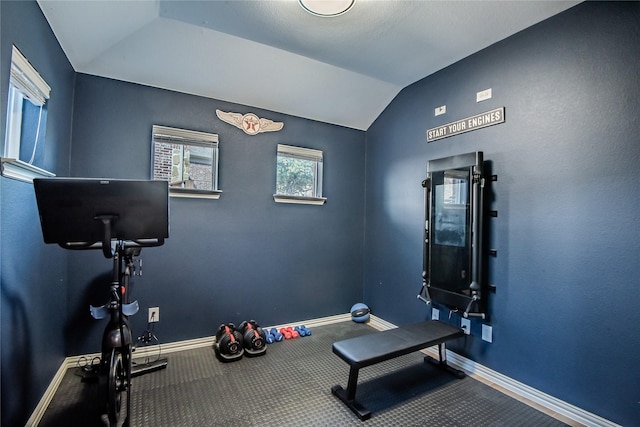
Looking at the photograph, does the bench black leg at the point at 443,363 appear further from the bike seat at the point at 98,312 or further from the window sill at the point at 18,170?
the window sill at the point at 18,170

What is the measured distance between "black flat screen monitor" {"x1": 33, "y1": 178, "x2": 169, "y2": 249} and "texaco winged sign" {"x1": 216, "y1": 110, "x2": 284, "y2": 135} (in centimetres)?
169

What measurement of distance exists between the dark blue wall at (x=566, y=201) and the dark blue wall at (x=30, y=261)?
3083 millimetres

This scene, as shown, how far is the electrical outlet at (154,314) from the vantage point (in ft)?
8.72

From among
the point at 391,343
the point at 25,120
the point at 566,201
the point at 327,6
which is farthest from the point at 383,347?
the point at 25,120

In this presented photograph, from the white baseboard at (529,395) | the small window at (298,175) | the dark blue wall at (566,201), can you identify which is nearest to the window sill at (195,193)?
the small window at (298,175)

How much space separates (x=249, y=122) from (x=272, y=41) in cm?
90

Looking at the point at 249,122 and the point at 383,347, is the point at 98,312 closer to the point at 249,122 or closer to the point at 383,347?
the point at 383,347

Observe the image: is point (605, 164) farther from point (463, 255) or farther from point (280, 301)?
point (280, 301)

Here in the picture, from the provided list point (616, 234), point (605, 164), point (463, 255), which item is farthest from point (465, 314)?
point (605, 164)

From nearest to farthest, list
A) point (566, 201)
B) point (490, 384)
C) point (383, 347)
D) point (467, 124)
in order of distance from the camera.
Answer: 1. point (566, 201)
2. point (383, 347)
3. point (490, 384)
4. point (467, 124)

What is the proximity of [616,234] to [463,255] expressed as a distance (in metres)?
0.94

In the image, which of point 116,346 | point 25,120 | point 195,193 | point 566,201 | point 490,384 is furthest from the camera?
point 195,193

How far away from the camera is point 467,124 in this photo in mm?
2588

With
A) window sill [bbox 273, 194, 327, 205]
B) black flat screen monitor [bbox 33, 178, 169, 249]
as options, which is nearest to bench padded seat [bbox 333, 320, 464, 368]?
black flat screen monitor [bbox 33, 178, 169, 249]
